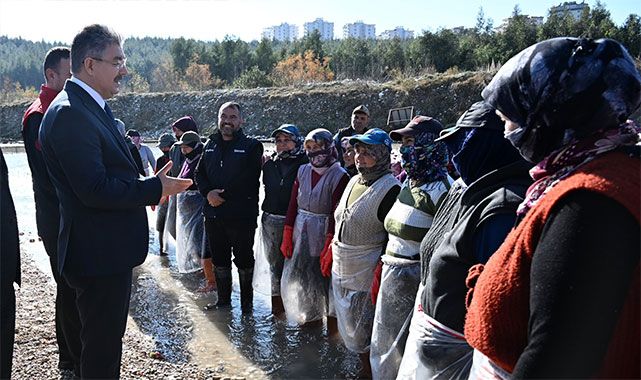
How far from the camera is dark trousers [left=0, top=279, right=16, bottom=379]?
2.19 metres

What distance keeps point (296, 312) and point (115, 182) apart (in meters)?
2.43

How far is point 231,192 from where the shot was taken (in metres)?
4.49

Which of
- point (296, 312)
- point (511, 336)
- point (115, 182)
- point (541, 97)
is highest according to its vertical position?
point (541, 97)

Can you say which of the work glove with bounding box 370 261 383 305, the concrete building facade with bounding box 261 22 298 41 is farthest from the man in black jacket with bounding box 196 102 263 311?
the concrete building facade with bounding box 261 22 298 41

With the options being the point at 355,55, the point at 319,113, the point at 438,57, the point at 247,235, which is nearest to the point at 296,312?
the point at 247,235

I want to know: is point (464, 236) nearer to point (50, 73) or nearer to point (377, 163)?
point (377, 163)

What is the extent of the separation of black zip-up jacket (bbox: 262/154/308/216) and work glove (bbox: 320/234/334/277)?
800mm

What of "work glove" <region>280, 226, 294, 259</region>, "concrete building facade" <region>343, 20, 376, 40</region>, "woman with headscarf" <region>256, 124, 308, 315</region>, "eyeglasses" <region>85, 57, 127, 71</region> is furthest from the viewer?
"concrete building facade" <region>343, 20, 376, 40</region>

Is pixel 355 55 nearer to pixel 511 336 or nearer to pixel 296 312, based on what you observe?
pixel 296 312

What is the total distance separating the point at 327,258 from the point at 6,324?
84.1 inches

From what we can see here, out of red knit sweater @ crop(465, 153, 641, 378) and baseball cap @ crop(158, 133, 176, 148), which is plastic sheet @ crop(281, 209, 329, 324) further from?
baseball cap @ crop(158, 133, 176, 148)

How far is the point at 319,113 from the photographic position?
26984 mm

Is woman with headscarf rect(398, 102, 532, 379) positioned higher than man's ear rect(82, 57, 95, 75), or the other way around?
man's ear rect(82, 57, 95, 75)

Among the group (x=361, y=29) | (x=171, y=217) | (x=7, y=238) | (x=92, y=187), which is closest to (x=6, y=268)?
(x=7, y=238)
